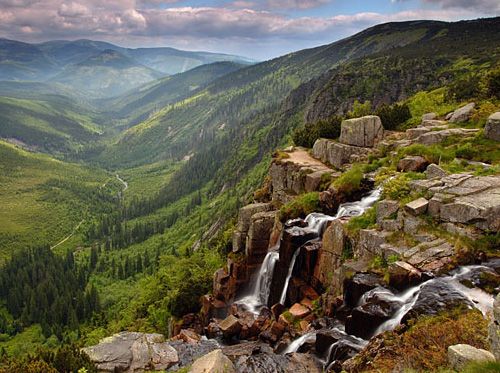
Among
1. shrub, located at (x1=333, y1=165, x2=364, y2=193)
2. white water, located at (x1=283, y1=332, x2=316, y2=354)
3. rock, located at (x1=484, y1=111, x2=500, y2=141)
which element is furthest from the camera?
shrub, located at (x1=333, y1=165, x2=364, y2=193)

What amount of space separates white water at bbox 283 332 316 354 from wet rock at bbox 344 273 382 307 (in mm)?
3436

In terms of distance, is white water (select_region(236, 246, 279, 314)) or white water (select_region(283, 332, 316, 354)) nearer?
white water (select_region(283, 332, 316, 354))

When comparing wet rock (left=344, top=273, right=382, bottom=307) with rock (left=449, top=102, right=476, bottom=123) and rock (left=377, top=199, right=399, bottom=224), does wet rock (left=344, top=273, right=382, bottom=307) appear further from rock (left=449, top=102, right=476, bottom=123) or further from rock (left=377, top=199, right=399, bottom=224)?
rock (left=449, top=102, right=476, bottom=123)

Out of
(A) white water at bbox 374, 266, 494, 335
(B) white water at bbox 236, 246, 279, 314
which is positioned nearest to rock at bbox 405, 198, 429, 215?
(A) white water at bbox 374, 266, 494, 335

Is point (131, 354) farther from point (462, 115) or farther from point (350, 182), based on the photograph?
point (462, 115)

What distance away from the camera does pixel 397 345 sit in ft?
62.1

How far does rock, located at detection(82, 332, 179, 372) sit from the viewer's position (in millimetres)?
26578

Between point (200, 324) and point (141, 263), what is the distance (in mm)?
136621

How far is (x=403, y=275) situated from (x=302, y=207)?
17.9 metres

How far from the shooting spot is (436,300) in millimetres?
21391

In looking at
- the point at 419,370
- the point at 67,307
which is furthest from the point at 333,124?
the point at 67,307

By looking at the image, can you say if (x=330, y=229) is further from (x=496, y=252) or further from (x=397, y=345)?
(x=397, y=345)

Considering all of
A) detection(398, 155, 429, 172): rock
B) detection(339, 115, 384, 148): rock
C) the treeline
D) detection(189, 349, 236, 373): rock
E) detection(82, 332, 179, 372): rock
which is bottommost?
the treeline

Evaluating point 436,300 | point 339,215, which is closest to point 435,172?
point 339,215
